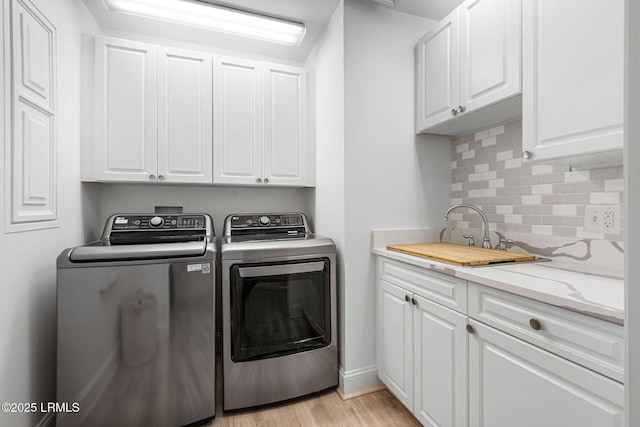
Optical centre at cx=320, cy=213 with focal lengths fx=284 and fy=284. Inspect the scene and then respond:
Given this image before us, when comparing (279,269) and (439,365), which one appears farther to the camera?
(279,269)

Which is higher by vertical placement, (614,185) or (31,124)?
(31,124)

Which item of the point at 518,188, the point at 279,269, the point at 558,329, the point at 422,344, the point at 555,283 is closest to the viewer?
the point at 558,329

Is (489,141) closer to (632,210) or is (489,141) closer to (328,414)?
(632,210)

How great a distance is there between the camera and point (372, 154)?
1.85 m

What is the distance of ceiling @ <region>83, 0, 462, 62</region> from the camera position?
183cm

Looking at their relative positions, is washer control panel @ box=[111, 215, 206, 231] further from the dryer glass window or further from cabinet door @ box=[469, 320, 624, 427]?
cabinet door @ box=[469, 320, 624, 427]

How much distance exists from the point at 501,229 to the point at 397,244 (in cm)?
61

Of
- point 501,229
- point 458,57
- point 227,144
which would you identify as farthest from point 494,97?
point 227,144

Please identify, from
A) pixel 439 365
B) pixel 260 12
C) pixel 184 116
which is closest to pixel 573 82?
pixel 439 365

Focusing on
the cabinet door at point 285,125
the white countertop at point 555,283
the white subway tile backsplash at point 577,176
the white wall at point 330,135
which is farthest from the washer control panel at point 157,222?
the white subway tile backsplash at point 577,176

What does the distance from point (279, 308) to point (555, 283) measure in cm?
135

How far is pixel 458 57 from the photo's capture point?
5.16 feet

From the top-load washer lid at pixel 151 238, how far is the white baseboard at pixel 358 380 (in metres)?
1.18

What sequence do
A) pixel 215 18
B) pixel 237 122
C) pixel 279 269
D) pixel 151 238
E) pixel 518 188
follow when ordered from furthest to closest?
pixel 237 122, pixel 215 18, pixel 151 238, pixel 279 269, pixel 518 188
